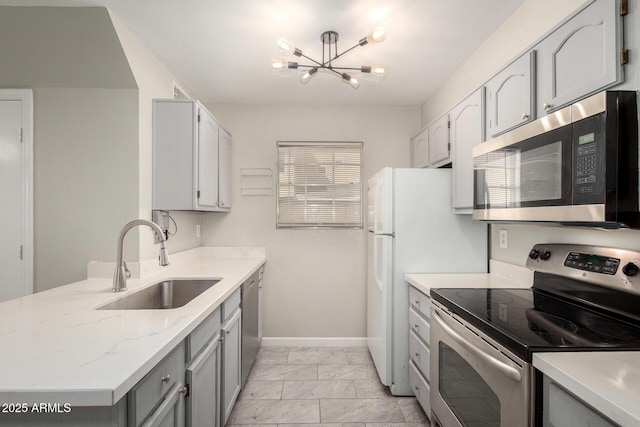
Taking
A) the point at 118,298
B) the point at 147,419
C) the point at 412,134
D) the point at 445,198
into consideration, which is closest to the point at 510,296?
the point at 445,198

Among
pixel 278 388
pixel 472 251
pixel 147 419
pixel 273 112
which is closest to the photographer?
pixel 147 419

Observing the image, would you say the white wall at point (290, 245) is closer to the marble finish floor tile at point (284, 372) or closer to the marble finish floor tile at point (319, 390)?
the marble finish floor tile at point (284, 372)

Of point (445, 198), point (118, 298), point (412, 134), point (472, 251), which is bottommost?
point (118, 298)

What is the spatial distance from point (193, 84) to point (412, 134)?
7.03ft

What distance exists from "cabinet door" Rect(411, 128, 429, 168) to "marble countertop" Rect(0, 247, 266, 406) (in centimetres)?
200

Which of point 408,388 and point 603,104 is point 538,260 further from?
point 408,388

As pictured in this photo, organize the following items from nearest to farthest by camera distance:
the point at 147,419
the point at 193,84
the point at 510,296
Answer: the point at 147,419 → the point at 510,296 → the point at 193,84

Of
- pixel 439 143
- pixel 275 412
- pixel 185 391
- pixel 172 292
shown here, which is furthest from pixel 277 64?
pixel 275 412

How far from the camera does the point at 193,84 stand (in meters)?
2.93

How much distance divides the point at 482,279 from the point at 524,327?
1011 millimetres

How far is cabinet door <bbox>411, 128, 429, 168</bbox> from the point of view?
2.86 m

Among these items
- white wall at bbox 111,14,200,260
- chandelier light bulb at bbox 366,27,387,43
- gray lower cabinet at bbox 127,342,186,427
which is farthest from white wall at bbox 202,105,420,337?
gray lower cabinet at bbox 127,342,186,427

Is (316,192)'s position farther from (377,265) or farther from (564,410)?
(564,410)

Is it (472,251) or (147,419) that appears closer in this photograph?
(147,419)
